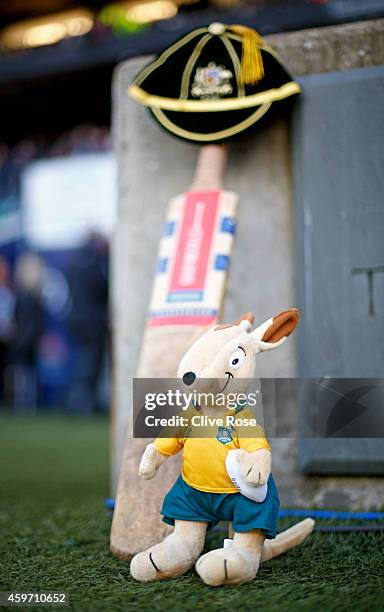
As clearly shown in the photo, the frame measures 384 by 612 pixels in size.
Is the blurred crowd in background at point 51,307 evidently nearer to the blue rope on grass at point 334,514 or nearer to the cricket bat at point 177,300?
the cricket bat at point 177,300

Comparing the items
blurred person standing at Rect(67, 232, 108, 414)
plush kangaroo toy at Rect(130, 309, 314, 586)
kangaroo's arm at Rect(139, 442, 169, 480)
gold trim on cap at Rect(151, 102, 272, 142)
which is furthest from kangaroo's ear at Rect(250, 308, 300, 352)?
blurred person standing at Rect(67, 232, 108, 414)

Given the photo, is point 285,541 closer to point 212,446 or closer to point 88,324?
point 212,446

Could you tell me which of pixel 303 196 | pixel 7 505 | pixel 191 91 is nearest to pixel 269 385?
pixel 303 196

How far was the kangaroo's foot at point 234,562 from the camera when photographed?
1.16m

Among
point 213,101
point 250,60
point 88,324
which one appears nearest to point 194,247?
point 213,101

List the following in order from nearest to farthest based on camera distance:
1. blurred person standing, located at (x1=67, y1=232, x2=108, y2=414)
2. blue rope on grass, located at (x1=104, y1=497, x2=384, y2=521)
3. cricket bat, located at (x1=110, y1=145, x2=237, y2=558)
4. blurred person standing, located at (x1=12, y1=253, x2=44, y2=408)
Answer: cricket bat, located at (x1=110, y1=145, x2=237, y2=558) < blue rope on grass, located at (x1=104, y1=497, x2=384, y2=521) < blurred person standing, located at (x1=67, y1=232, x2=108, y2=414) < blurred person standing, located at (x1=12, y1=253, x2=44, y2=408)

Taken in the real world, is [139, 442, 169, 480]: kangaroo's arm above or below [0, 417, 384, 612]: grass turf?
above

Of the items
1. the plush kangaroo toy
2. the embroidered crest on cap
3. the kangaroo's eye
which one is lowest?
the plush kangaroo toy

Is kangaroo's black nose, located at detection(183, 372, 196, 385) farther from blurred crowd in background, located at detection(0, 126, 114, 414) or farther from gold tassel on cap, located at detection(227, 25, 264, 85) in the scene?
blurred crowd in background, located at detection(0, 126, 114, 414)

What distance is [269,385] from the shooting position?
1.40m

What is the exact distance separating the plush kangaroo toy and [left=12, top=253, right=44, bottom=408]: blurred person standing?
184 inches

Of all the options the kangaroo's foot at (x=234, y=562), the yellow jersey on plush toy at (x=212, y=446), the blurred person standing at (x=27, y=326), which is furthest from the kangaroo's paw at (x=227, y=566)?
the blurred person standing at (x=27, y=326)

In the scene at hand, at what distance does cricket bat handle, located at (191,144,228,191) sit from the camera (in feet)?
Answer: 6.01

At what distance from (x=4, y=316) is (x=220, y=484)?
544cm
